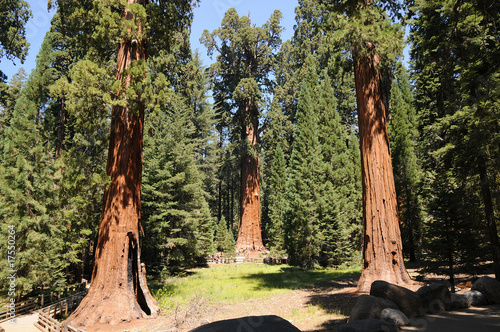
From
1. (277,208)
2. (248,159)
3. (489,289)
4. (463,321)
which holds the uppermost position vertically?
(248,159)

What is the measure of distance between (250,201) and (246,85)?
1166cm

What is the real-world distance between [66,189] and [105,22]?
5032 mm

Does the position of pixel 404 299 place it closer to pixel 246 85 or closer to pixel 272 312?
pixel 272 312

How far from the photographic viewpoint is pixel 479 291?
6.35 meters

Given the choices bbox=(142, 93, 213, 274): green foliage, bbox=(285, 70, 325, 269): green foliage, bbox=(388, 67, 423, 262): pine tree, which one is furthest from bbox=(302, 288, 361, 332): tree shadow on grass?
bbox=(388, 67, 423, 262): pine tree

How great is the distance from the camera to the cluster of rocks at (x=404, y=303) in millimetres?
4238

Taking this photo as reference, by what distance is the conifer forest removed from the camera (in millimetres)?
8375

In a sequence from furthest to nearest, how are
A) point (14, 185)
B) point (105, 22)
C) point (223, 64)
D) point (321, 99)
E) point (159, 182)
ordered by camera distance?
point (223, 64)
point (321, 99)
point (159, 182)
point (14, 185)
point (105, 22)

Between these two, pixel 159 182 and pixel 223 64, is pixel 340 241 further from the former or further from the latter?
pixel 223 64

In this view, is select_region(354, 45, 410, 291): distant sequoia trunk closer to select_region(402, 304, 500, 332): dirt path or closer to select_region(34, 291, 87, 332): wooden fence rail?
select_region(402, 304, 500, 332): dirt path

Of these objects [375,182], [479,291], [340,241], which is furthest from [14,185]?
[340,241]

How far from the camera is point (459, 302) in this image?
591 cm

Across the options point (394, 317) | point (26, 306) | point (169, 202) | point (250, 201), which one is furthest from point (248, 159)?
point (394, 317)

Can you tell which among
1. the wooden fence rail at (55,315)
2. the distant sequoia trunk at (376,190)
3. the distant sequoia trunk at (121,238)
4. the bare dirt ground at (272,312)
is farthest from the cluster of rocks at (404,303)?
the distant sequoia trunk at (121,238)
